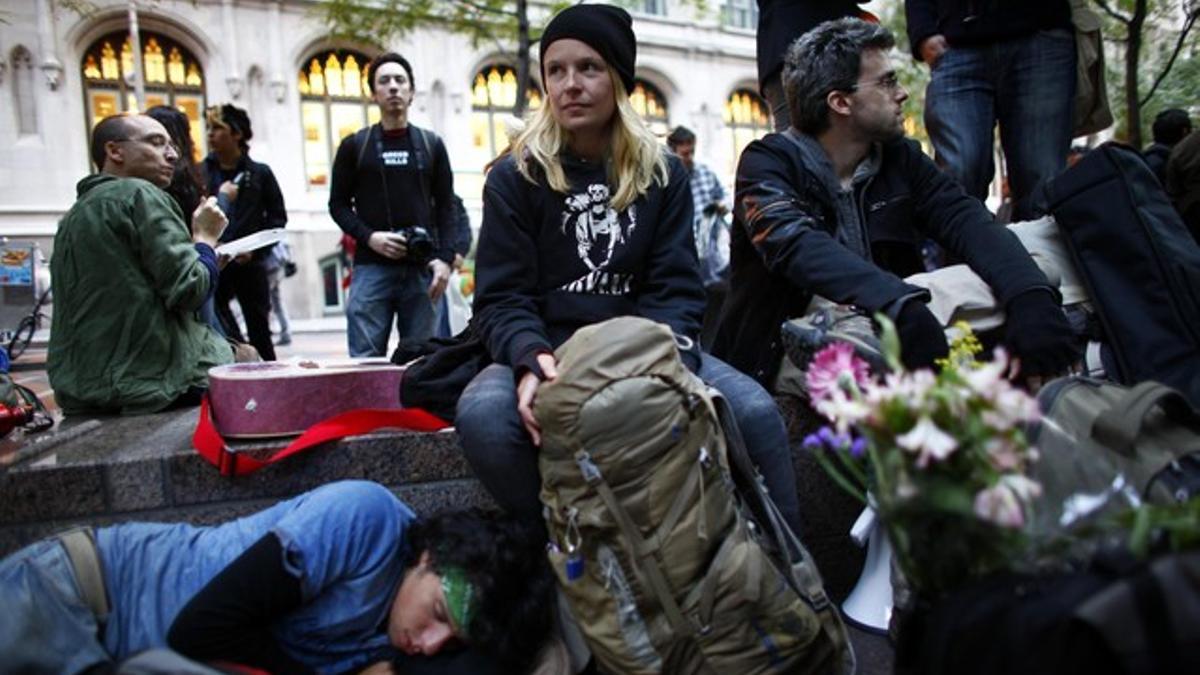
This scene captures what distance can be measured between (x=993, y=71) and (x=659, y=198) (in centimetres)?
173

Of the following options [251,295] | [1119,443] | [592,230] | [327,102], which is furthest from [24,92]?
[1119,443]

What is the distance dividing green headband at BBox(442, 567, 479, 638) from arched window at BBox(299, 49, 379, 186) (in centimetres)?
1781

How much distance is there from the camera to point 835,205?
2809 millimetres

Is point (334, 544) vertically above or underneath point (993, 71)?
underneath

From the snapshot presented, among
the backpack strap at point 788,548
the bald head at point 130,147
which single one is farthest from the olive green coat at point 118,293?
the backpack strap at point 788,548

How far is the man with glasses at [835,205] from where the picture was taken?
259 cm

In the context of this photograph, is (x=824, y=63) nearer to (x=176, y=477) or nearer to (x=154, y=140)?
(x=176, y=477)

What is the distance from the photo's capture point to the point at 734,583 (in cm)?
190

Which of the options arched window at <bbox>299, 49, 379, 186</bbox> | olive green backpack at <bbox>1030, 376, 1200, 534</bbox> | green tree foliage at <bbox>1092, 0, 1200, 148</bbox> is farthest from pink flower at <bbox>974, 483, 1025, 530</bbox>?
arched window at <bbox>299, 49, 379, 186</bbox>

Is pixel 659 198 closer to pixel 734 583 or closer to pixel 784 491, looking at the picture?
pixel 784 491

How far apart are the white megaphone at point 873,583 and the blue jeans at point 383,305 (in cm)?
286

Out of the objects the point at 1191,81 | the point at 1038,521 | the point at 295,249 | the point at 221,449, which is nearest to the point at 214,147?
the point at 221,449

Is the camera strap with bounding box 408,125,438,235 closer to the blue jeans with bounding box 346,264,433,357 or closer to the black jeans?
the blue jeans with bounding box 346,264,433,357

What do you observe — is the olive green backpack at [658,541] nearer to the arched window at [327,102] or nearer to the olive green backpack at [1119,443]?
the olive green backpack at [1119,443]
